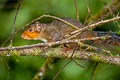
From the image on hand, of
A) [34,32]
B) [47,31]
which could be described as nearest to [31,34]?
[34,32]

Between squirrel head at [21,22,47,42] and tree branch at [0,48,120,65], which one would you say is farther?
squirrel head at [21,22,47,42]

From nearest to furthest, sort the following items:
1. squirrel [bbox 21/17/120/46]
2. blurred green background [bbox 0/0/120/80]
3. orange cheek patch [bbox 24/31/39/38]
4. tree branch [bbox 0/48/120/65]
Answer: tree branch [bbox 0/48/120/65] → squirrel [bbox 21/17/120/46] → orange cheek patch [bbox 24/31/39/38] → blurred green background [bbox 0/0/120/80]

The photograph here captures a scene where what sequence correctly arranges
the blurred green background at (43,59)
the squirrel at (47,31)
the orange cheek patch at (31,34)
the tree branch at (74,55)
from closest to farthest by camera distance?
the tree branch at (74,55) → the squirrel at (47,31) → the orange cheek patch at (31,34) → the blurred green background at (43,59)

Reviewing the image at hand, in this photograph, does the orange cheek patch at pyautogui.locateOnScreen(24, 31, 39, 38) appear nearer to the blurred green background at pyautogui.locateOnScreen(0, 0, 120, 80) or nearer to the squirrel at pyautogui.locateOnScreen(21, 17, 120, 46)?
the squirrel at pyautogui.locateOnScreen(21, 17, 120, 46)

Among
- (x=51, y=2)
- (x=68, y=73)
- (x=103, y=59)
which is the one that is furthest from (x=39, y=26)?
(x=103, y=59)

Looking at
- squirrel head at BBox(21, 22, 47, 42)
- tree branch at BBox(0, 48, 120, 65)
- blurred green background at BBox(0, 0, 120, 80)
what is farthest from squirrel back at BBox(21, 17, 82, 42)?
tree branch at BBox(0, 48, 120, 65)

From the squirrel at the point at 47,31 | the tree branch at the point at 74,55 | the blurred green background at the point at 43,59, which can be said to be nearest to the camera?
the tree branch at the point at 74,55

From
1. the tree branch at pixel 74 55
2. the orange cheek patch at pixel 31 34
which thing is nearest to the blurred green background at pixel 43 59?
the orange cheek patch at pixel 31 34

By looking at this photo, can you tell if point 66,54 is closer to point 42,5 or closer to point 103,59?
point 103,59

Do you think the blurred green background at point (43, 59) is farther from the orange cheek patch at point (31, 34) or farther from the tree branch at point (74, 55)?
the tree branch at point (74, 55)
